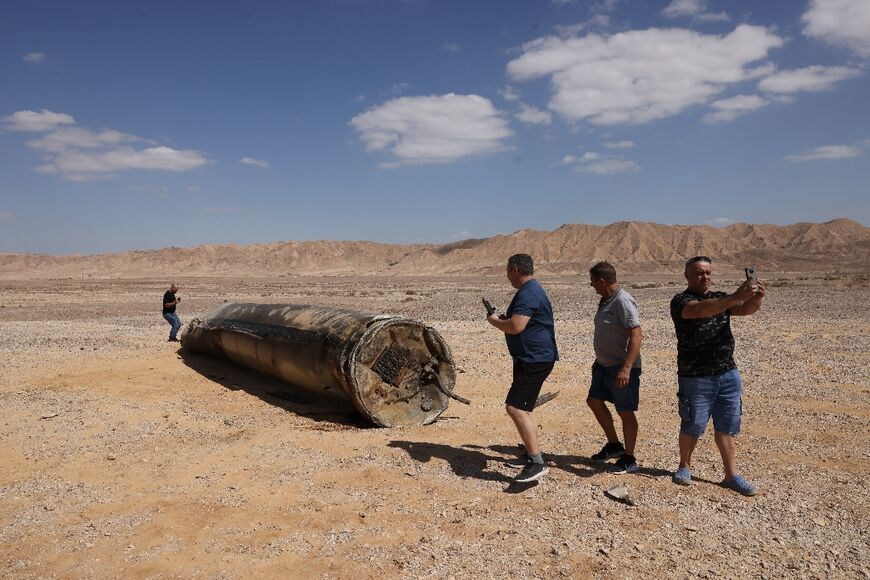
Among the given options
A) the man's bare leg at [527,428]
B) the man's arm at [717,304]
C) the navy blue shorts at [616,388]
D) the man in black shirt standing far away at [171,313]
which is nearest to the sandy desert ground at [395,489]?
the man's bare leg at [527,428]

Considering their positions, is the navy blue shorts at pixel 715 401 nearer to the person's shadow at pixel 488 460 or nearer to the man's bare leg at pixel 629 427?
the man's bare leg at pixel 629 427

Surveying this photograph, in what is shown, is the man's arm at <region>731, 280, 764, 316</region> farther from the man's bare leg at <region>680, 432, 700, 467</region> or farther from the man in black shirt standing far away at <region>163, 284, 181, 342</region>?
the man in black shirt standing far away at <region>163, 284, 181, 342</region>

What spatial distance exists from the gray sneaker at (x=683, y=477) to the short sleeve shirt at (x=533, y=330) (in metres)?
1.49

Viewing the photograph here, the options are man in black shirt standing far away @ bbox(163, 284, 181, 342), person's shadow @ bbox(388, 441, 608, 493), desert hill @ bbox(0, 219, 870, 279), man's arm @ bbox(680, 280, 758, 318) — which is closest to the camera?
man's arm @ bbox(680, 280, 758, 318)

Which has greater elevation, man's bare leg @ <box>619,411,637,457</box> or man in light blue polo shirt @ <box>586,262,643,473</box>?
man in light blue polo shirt @ <box>586,262,643,473</box>

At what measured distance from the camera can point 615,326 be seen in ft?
16.6

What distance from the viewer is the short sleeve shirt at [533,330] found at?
4.75 metres

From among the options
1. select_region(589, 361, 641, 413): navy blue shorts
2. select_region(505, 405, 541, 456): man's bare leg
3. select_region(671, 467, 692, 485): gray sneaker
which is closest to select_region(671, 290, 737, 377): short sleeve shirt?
select_region(589, 361, 641, 413): navy blue shorts

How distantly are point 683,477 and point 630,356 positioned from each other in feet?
3.72

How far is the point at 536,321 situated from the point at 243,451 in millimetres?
3414

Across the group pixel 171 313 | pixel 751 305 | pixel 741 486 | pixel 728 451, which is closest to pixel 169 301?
pixel 171 313

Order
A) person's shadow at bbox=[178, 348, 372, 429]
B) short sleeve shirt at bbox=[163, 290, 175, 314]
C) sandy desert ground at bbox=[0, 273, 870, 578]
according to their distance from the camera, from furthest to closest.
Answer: short sleeve shirt at bbox=[163, 290, 175, 314] < person's shadow at bbox=[178, 348, 372, 429] < sandy desert ground at bbox=[0, 273, 870, 578]

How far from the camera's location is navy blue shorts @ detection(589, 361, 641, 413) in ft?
16.5

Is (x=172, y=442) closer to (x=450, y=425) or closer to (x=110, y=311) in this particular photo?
(x=450, y=425)
